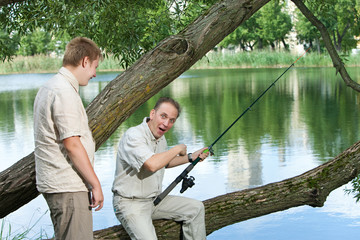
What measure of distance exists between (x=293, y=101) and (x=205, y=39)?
16.7 metres

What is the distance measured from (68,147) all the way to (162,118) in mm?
1021

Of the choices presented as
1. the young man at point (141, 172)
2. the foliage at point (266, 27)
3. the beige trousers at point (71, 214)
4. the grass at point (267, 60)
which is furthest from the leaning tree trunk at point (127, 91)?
the foliage at point (266, 27)

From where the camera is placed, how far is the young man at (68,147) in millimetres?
2859

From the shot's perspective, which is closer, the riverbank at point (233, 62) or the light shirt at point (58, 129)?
the light shirt at point (58, 129)

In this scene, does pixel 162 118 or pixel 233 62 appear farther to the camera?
pixel 233 62

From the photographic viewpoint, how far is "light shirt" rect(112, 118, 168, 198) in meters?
3.69

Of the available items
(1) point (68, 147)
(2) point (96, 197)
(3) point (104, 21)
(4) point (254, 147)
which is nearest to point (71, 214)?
(2) point (96, 197)

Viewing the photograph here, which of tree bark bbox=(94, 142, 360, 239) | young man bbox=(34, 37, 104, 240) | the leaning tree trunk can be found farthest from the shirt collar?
tree bark bbox=(94, 142, 360, 239)

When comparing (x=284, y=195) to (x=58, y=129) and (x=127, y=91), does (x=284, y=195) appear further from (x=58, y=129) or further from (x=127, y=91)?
(x=58, y=129)

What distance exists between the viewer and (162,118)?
148 inches

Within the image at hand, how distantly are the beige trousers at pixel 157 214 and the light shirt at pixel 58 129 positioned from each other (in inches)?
33.7

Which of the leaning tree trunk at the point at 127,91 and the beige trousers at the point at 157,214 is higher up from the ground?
the leaning tree trunk at the point at 127,91

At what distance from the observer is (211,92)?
24641mm

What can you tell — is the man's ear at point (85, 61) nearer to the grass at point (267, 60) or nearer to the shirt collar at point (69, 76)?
the shirt collar at point (69, 76)
